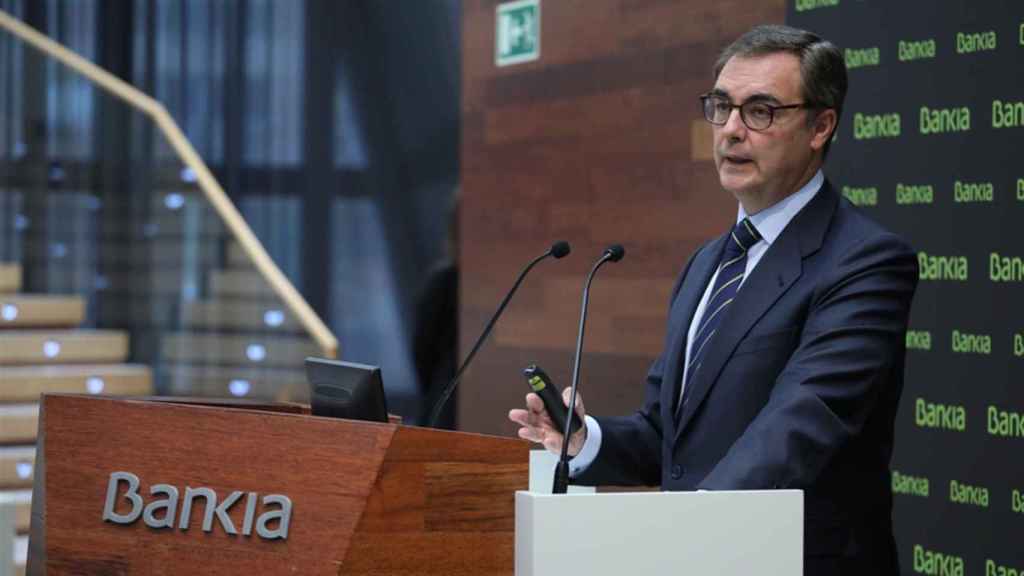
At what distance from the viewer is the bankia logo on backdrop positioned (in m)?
3.24

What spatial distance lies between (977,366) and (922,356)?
0.17 m

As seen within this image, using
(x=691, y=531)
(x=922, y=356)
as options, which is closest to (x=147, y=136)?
(x=922, y=356)

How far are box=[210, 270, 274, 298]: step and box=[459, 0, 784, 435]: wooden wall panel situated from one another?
1.56 meters

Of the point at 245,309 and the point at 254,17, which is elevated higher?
the point at 254,17

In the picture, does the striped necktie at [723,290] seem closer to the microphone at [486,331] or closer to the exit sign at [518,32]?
the microphone at [486,331]

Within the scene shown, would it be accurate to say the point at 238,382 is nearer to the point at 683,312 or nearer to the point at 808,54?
the point at 683,312

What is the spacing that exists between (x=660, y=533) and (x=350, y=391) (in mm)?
482

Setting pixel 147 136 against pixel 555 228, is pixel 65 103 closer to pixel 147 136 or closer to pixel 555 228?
pixel 147 136

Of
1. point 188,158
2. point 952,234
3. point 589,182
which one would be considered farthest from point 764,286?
point 188,158

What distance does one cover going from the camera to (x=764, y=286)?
99.0 inches

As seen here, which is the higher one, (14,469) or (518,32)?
(518,32)

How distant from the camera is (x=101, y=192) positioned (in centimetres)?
720

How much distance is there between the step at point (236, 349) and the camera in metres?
6.49


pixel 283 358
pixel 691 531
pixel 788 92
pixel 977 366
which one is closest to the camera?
pixel 691 531
